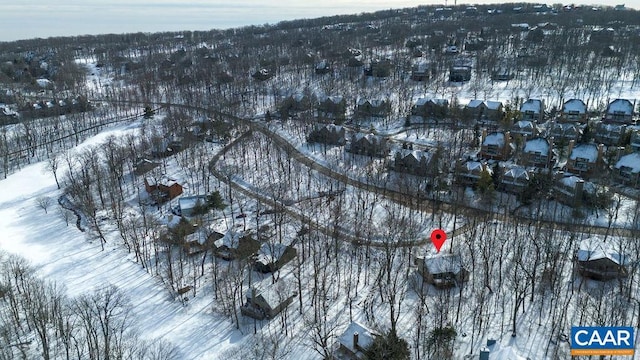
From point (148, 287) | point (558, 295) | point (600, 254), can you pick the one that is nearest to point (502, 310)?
point (558, 295)

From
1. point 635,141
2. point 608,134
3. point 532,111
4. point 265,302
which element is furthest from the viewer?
point 532,111

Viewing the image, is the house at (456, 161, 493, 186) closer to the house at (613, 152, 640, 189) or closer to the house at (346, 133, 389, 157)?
the house at (346, 133, 389, 157)

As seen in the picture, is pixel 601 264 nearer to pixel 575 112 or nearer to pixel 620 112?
pixel 575 112

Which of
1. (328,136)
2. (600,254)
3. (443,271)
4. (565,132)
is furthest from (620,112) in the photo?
(443,271)

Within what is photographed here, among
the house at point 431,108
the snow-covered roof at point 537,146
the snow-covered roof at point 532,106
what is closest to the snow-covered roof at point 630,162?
the snow-covered roof at point 537,146

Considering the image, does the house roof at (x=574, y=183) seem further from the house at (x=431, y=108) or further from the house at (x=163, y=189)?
the house at (x=163, y=189)

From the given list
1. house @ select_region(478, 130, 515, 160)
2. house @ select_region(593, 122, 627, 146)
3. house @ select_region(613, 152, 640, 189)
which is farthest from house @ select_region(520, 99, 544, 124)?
house @ select_region(613, 152, 640, 189)
